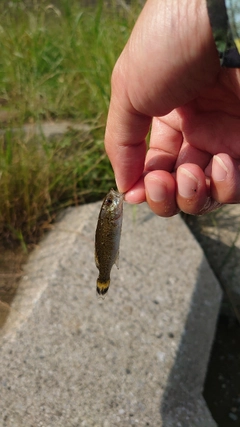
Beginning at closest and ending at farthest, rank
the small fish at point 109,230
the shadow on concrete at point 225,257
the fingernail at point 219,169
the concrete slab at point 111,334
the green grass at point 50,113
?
1. the fingernail at point 219,169
2. the small fish at point 109,230
3. the concrete slab at point 111,334
4. the green grass at point 50,113
5. the shadow on concrete at point 225,257

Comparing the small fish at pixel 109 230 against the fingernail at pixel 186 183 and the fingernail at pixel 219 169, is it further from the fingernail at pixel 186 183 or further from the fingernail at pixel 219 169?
the fingernail at pixel 219 169

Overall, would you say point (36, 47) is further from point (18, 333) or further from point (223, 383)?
point (223, 383)

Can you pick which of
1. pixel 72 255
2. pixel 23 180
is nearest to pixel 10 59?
pixel 23 180

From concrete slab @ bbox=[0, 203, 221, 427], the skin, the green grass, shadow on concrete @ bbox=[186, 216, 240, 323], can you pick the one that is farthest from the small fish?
shadow on concrete @ bbox=[186, 216, 240, 323]

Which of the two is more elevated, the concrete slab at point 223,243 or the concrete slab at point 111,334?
the concrete slab at point 111,334

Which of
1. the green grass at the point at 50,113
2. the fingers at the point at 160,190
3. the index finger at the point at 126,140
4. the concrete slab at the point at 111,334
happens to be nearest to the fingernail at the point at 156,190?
the fingers at the point at 160,190

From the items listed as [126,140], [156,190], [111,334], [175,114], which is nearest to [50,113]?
[111,334]

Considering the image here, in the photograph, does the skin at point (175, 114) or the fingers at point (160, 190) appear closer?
the skin at point (175, 114)
